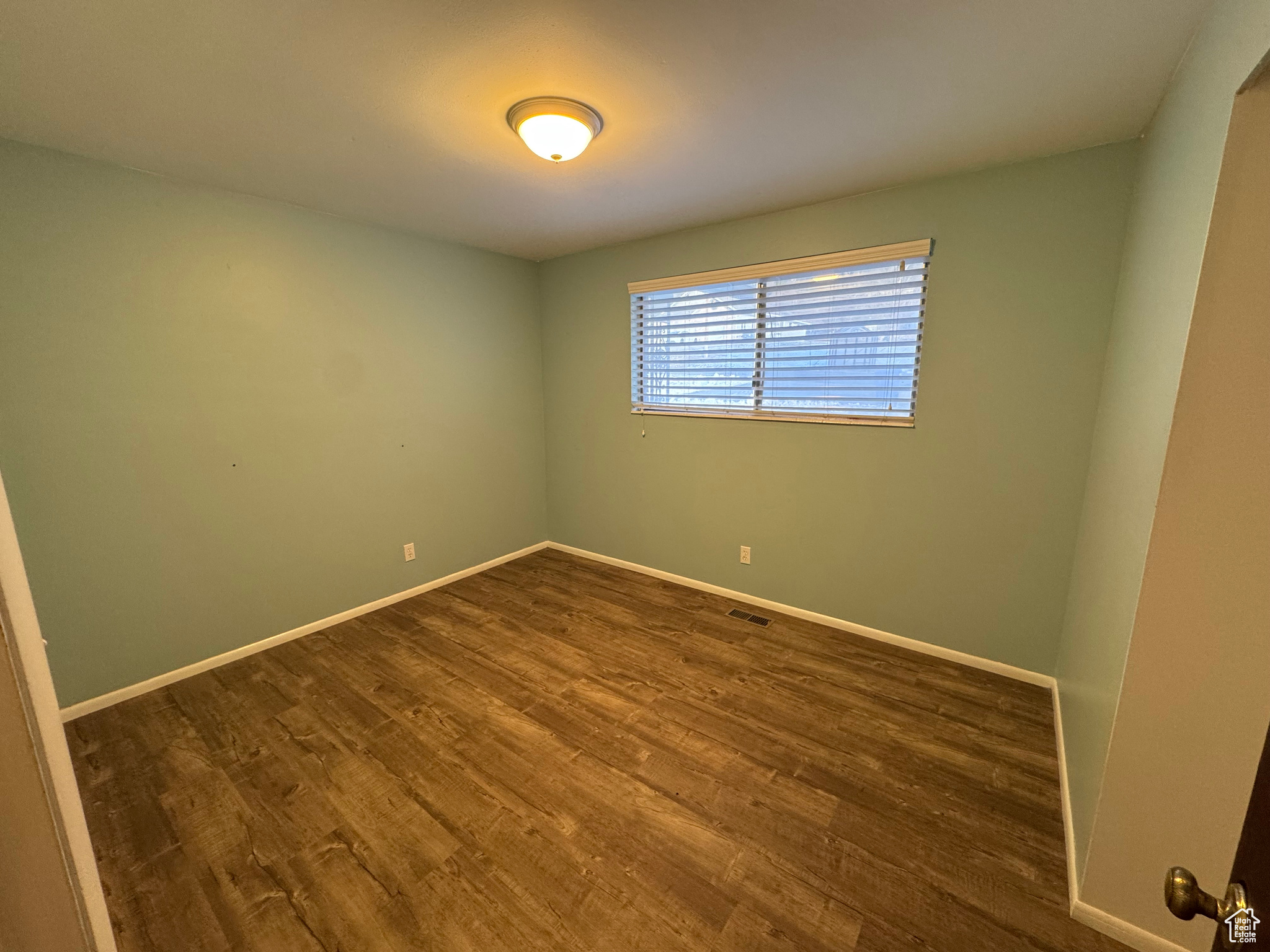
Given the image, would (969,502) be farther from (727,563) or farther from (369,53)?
(369,53)

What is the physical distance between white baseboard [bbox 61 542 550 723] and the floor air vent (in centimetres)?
198

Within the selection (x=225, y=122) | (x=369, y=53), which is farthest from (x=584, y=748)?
(x=225, y=122)

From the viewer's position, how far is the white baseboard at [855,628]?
2408 mm

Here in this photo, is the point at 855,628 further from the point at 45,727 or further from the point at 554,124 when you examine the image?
the point at 45,727

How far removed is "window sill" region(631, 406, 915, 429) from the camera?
2.58 m

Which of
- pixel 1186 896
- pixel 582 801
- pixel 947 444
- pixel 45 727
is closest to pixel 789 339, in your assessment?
pixel 947 444

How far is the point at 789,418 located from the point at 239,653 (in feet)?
11.0

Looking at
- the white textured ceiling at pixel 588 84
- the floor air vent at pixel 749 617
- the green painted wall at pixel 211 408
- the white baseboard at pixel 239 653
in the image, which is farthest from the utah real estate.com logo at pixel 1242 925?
the green painted wall at pixel 211 408

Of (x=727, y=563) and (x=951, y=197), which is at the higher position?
(x=951, y=197)

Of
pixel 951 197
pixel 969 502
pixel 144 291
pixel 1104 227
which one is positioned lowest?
pixel 969 502

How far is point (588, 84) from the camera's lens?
61.7 inches

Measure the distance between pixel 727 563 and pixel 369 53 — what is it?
300cm

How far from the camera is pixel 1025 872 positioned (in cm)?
147

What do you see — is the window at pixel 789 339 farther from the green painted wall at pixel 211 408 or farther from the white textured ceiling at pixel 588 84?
Result: the green painted wall at pixel 211 408
